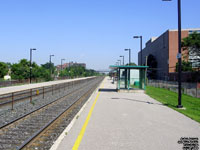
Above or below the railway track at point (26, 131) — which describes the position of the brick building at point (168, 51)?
above

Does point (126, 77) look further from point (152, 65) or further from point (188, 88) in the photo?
point (152, 65)

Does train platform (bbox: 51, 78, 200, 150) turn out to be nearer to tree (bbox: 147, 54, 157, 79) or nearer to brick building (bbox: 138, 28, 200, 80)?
brick building (bbox: 138, 28, 200, 80)

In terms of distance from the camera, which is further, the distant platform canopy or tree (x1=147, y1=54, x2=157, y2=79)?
tree (x1=147, y1=54, x2=157, y2=79)

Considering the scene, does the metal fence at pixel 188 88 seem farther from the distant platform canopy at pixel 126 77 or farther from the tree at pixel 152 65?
the tree at pixel 152 65

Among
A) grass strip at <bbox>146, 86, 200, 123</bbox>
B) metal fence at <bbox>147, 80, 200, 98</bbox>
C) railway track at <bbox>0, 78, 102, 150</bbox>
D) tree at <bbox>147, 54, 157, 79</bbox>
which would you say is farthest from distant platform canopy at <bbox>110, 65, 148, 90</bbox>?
tree at <bbox>147, 54, 157, 79</bbox>

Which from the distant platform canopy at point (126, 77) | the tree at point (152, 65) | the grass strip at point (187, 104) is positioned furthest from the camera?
the tree at point (152, 65)

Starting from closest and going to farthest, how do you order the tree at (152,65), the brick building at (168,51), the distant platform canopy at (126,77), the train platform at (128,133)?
1. the train platform at (128,133)
2. the distant platform canopy at (126,77)
3. the brick building at (168,51)
4. the tree at (152,65)

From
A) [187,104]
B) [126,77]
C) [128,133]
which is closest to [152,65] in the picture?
[126,77]

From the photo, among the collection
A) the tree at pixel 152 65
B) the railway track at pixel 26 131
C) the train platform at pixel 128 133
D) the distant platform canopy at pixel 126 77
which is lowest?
the railway track at pixel 26 131

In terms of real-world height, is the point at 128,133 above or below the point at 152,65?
below

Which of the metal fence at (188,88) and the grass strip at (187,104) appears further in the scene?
the metal fence at (188,88)

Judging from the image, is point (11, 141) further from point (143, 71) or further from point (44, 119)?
point (143, 71)

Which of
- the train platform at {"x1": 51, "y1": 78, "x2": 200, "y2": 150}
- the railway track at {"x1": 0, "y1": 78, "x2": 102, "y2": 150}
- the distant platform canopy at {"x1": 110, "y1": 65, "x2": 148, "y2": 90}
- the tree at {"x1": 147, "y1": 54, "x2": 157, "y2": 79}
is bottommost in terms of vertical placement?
the railway track at {"x1": 0, "y1": 78, "x2": 102, "y2": 150}

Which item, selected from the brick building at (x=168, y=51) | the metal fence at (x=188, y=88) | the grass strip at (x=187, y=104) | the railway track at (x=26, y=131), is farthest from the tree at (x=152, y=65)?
the railway track at (x=26, y=131)
